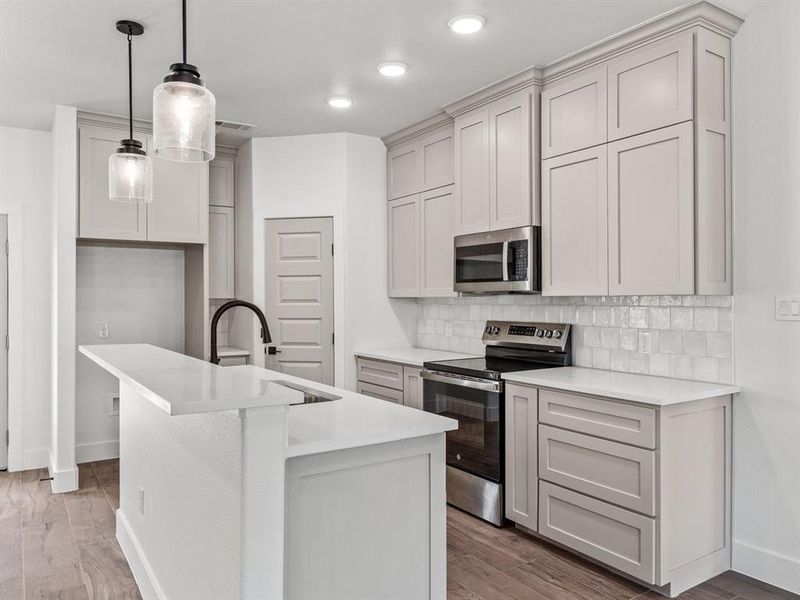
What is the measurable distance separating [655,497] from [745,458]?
1.97ft

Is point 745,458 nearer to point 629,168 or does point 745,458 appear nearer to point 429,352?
point 629,168

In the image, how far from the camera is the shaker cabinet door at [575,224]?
121 inches

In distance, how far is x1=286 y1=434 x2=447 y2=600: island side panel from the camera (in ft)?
5.40

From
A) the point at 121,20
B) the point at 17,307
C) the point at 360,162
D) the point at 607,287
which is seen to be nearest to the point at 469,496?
the point at 607,287

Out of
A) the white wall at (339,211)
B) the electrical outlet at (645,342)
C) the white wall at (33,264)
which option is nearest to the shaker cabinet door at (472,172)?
the white wall at (339,211)

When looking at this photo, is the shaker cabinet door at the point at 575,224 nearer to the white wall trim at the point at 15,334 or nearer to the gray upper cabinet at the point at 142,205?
the gray upper cabinet at the point at 142,205

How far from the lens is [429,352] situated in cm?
459

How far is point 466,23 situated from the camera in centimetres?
282

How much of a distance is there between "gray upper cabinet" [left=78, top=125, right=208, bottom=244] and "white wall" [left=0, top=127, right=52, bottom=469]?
64 centimetres

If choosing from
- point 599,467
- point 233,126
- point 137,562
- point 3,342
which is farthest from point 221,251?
point 599,467

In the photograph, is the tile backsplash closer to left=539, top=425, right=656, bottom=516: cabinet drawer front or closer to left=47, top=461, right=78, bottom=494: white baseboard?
left=539, top=425, right=656, bottom=516: cabinet drawer front

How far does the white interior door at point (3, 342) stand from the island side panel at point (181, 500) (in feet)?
6.43

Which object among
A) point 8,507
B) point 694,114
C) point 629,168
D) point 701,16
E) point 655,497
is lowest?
point 8,507

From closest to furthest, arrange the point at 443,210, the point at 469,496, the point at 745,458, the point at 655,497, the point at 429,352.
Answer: the point at 655,497, the point at 745,458, the point at 469,496, the point at 443,210, the point at 429,352
